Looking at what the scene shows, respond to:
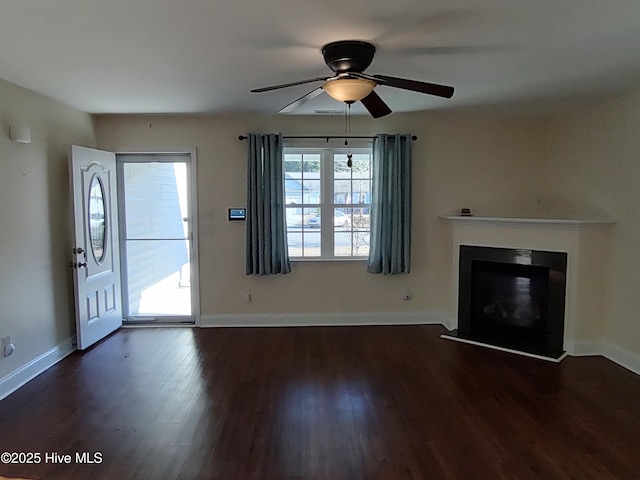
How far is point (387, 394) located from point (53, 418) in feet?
7.87

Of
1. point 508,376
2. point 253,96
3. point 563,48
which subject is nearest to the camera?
point 563,48

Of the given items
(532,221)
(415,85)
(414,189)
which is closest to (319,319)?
(414,189)

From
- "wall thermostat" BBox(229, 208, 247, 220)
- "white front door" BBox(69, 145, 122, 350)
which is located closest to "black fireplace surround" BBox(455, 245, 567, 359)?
"wall thermostat" BBox(229, 208, 247, 220)

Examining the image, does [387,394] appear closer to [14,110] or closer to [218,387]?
[218,387]

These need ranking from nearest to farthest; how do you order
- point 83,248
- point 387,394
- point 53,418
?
point 53,418, point 387,394, point 83,248

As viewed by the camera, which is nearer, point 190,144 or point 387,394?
point 387,394

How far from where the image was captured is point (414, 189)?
198 inches

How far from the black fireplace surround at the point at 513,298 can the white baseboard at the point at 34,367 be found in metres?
4.01

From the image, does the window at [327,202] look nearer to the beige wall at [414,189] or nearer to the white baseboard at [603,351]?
the beige wall at [414,189]

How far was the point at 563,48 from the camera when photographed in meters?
2.68

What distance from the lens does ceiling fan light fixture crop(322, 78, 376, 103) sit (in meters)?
2.51

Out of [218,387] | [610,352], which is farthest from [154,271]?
[610,352]

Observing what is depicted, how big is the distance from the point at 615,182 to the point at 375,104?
2648mm

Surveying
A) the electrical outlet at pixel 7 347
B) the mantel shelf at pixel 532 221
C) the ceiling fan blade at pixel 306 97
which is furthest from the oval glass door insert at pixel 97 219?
the mantel shelf at pixel 532 221
